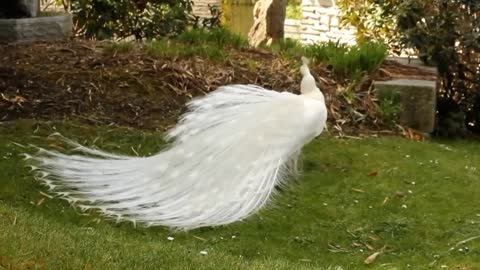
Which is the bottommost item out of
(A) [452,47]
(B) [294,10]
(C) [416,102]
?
(B) [294,10]

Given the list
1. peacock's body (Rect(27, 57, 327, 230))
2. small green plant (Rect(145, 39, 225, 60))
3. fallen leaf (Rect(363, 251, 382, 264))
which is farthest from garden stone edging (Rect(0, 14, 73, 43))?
fallen leaf (Rect(363, 251, 382, 264))

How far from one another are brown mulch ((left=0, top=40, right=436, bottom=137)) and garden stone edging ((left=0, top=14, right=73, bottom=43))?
356 mm

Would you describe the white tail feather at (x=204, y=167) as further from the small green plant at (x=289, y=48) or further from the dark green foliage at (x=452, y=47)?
the dark green foliage at (x=452, y=47)

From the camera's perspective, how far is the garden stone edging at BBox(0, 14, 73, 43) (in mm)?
8953

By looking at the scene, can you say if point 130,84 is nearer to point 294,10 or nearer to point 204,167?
point 204,167

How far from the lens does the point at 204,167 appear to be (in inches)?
210

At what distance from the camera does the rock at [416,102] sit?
794 cm

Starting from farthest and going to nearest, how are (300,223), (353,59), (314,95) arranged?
(353,59)
(314,95)
(300,223)

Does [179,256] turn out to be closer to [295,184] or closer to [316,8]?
[295,184]

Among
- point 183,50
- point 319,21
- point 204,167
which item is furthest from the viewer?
point 319,21

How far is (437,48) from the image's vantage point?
28.9 feet

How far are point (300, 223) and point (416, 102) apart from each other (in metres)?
3.12

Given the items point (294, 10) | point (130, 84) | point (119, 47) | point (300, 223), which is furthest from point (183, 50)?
point (294, 10)

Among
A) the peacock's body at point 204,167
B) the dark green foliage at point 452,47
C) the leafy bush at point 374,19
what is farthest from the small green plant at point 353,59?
the peacock's body at point 204,167
